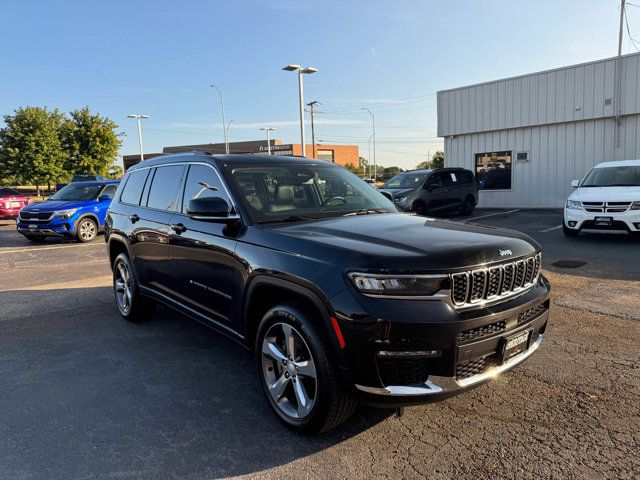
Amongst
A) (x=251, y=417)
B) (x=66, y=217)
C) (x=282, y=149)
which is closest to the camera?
(x=251, y=417)

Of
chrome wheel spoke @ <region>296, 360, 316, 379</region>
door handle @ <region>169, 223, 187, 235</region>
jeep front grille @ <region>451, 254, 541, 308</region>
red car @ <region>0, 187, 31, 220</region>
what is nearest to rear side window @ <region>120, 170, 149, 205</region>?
door handle @ <region>169, 223, 187, 235</region>

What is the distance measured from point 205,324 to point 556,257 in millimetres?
6918

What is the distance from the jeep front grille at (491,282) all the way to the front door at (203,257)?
1598 millimetres

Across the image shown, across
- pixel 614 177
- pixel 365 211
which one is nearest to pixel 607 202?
pixel 614 177

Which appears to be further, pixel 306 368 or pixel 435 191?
pixel 435 191

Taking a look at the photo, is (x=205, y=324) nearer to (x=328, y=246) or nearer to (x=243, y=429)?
(x=243, y=429)

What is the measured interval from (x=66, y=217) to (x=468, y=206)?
42.3ft

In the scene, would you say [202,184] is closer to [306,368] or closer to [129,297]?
[306,368]

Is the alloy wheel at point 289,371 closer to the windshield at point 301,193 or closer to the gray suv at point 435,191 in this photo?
the windshield at point 301,193

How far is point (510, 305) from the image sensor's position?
9.23 ft

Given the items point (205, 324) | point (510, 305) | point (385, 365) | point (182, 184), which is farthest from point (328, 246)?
point (182, 184)

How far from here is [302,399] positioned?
9.61ft

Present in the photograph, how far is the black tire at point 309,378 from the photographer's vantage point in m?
2.69

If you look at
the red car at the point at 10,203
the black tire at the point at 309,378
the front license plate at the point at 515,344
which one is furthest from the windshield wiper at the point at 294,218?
the red car at the point at 10,203
